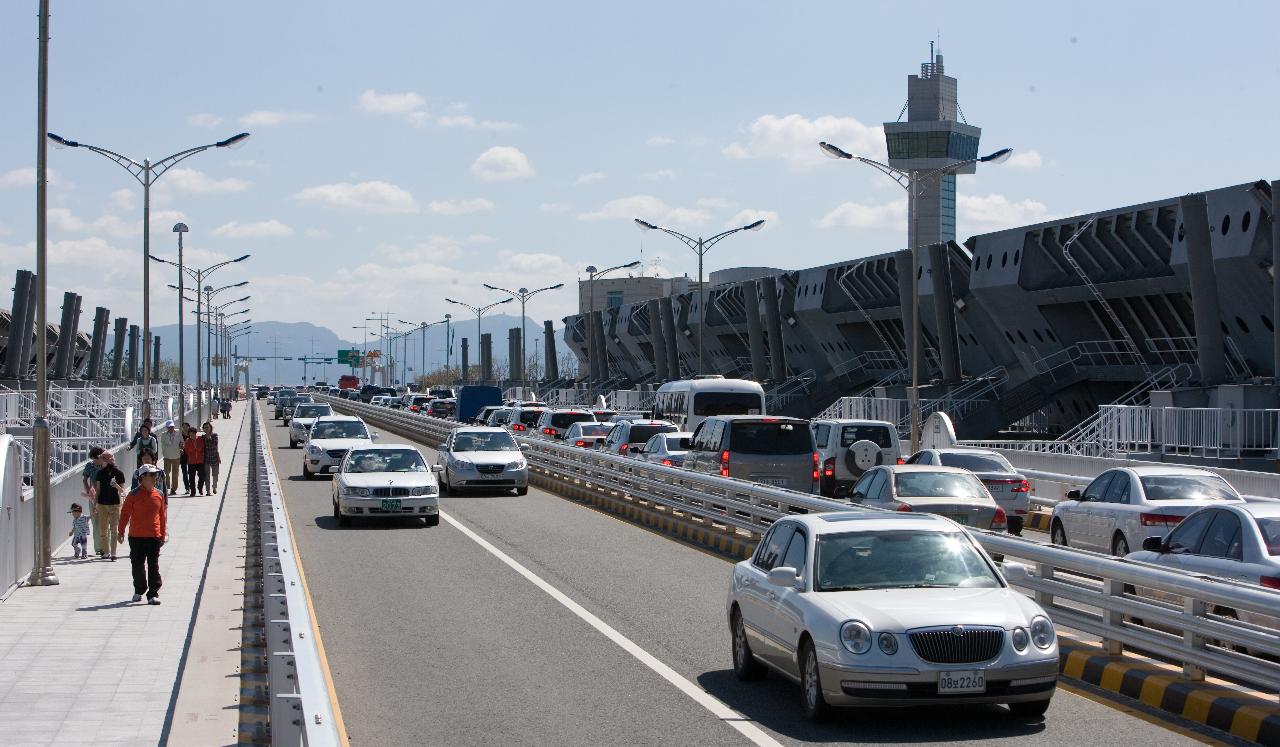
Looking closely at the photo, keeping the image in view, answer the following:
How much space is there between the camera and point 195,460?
107 feet

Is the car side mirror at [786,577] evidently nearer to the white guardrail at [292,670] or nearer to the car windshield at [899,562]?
the car windshield at [899,562]

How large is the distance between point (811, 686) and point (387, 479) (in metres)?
16.8

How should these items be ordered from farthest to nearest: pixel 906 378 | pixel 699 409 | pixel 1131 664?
pixel 906 378, pixel 699 409, pixel 1131 664

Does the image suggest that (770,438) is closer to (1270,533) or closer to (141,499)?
(141,499)

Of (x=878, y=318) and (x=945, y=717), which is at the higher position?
(x=878, y=318)

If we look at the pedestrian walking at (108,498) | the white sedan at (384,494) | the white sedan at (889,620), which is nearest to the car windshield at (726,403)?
the white sedan at (384,494)

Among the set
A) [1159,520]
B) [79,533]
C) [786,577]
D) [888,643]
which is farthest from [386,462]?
[888,643]

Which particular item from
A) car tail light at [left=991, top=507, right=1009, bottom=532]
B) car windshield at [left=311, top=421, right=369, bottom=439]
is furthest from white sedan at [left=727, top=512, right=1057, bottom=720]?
car windshield at [left=311, top=421, right=369, bottom=439]

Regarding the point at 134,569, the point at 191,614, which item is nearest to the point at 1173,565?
the point at 191,614

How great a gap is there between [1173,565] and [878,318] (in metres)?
61.5

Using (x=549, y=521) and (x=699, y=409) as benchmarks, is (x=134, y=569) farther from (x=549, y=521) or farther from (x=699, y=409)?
(x=699, y=409)

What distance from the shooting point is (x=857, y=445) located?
97.1 feet

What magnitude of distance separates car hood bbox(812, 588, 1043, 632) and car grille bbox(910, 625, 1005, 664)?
0.23 feet

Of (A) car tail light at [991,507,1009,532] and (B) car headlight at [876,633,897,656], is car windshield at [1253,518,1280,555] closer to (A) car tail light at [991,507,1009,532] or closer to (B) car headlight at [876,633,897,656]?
(B) car headlight at [876,633,897,656]
